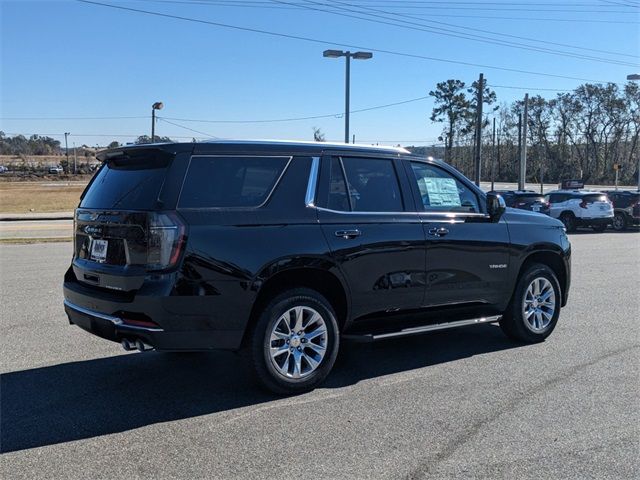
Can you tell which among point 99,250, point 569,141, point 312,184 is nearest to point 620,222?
point 312,184

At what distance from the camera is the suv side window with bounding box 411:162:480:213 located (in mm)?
5867

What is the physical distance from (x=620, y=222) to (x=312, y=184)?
23.9 m

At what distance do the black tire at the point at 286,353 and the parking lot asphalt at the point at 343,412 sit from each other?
120mm

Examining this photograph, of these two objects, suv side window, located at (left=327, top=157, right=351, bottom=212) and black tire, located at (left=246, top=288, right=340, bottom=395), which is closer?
black tire, located at (left=246, top=288, right=340, bottom=395)

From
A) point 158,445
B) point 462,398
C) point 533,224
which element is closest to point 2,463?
point 158,445

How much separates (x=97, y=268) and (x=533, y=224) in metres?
4.44

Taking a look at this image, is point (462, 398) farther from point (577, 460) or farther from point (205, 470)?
point (205, 470)

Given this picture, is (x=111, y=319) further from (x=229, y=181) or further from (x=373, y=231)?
(x=373, y=231)

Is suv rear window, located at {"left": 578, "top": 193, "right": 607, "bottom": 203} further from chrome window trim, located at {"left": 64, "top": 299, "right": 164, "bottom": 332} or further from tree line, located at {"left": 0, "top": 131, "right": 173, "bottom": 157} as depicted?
tree line, located at {"left": 0, "top": 131, "right": 173, "bottom": 157}

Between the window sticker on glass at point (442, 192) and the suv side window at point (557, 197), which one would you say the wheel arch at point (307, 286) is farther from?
the suv side window at point (557, 197)

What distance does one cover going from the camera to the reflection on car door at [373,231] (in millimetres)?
5133

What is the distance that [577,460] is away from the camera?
148 inches

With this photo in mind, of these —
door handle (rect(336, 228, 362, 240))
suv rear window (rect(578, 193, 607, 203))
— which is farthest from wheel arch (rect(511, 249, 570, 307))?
suv rear window (rect(578, 193, 607, 203))

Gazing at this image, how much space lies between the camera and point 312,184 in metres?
5.11
